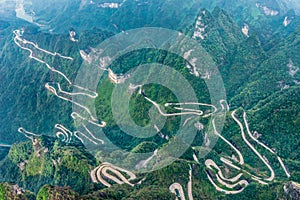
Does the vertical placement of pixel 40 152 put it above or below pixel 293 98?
below

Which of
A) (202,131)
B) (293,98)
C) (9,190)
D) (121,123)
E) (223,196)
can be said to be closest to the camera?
(9,190)

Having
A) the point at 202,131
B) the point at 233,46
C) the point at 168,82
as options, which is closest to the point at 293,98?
the point at 202,131

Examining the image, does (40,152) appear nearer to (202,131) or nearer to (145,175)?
(145,175)

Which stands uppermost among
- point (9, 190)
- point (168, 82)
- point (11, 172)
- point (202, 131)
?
point (168, 82)

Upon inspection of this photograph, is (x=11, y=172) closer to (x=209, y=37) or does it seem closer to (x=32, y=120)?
(x=32, y=120)

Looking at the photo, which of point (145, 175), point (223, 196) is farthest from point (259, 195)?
point (145, 175)

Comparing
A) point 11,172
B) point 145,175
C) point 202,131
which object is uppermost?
point 202,131

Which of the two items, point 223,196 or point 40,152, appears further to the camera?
point 40,152

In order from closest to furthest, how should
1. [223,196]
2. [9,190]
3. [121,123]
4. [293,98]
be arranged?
[9,190]
[223,196]
[293,98]
[121,123]

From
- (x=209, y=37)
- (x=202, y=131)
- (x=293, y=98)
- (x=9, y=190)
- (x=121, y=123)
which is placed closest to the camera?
(x=9, y=190)
